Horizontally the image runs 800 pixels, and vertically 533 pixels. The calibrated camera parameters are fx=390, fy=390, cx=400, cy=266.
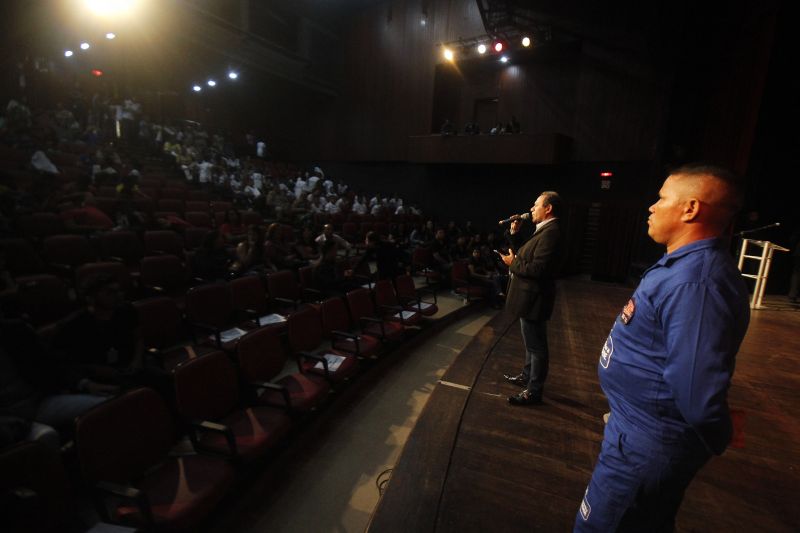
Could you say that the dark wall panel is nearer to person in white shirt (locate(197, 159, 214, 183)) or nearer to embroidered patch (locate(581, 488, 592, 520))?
person in white shirt (locate(197, 159, 214, 183))

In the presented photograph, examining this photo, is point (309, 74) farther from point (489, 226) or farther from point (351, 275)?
point (351, 275)

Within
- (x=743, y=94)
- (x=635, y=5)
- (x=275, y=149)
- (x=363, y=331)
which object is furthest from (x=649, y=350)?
(x=275, y=149)

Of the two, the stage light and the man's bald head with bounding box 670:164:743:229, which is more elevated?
the stage light

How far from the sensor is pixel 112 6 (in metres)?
8.27

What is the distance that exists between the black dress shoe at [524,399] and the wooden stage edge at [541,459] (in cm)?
4

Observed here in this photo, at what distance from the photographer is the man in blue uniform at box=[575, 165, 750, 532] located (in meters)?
0.87

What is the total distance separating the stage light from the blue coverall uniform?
33.6 ft

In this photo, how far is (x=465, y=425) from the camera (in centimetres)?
228

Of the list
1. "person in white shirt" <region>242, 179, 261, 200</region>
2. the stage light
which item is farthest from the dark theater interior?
the stage light

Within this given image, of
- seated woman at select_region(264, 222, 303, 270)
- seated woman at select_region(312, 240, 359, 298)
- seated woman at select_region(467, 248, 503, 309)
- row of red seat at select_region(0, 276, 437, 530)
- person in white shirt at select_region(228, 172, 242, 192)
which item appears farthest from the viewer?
person in white shirt at select_region(228, 172, 242, 192)

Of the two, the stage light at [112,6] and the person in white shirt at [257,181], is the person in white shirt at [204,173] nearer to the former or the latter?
the person in white shirt at [257,181]

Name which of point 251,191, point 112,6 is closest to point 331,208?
point 251,191

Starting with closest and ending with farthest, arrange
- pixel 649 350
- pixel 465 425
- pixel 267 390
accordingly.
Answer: pixel 649 350 < pixel 465 425 < pixel 267 390

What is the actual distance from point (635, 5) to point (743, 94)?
345 centimetres
